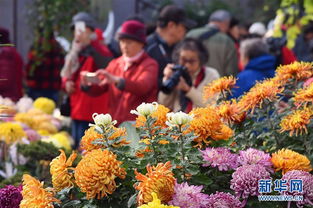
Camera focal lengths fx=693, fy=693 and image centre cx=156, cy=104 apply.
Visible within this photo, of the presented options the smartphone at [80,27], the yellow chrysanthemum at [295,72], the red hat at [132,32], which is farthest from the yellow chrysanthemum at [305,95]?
the smartphone at [80,27]

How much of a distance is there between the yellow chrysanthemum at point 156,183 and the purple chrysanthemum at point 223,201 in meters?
0.14

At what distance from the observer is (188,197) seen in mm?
1749

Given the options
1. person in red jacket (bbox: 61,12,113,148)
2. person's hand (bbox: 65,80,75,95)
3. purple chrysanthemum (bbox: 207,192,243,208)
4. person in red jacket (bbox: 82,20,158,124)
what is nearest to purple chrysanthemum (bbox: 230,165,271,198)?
purple chrysanthemum (bbox: 207,192,243,208)

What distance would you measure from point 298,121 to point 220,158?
0.39m

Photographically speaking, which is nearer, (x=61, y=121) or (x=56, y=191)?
(x=56, y=191)

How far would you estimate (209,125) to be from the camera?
1998 millimetres

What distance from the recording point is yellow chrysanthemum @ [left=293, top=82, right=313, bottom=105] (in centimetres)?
222

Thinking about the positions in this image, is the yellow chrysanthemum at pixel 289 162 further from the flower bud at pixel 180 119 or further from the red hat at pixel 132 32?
the red hat at pixel 132 32

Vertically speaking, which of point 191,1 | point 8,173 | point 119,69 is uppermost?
point 191,1

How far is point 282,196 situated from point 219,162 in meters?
0.19

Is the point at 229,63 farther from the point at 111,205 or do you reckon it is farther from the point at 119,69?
the point at 111,205

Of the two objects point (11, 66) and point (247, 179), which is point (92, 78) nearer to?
point (11, 66)

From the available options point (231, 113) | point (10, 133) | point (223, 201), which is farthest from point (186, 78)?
point (223, 201)

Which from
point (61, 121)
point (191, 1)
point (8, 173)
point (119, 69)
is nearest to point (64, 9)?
point (61, 121)
